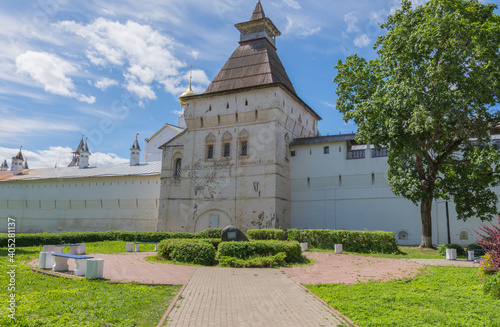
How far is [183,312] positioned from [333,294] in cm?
351

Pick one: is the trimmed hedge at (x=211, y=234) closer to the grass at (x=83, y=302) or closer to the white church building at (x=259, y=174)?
the white church building at (x=259, y=174)

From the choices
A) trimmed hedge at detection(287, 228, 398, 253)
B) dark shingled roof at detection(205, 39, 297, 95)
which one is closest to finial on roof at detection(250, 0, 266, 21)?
dark shingled roof at detection(205, 39, 297, 95)

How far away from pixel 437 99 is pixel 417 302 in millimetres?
10451

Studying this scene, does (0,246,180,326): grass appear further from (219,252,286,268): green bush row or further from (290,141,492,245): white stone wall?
(290,141,492,245): white stone wall

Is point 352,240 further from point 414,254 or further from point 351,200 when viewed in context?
point 351,200

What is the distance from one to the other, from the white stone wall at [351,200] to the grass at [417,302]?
13.9 m

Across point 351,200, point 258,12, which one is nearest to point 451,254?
point 351,200

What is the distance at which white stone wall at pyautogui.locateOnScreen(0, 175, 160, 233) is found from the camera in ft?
108

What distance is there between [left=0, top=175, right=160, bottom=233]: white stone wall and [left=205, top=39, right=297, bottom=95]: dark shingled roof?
35.8 feet

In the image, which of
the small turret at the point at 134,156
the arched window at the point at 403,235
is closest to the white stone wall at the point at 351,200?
the arched window at the point at 403,235

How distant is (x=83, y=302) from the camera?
22.0ft

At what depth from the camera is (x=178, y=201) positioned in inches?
1135

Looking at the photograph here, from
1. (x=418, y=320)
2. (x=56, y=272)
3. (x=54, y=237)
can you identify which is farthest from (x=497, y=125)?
(x=54, y=237)

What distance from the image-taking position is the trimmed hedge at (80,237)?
68.1 ft
